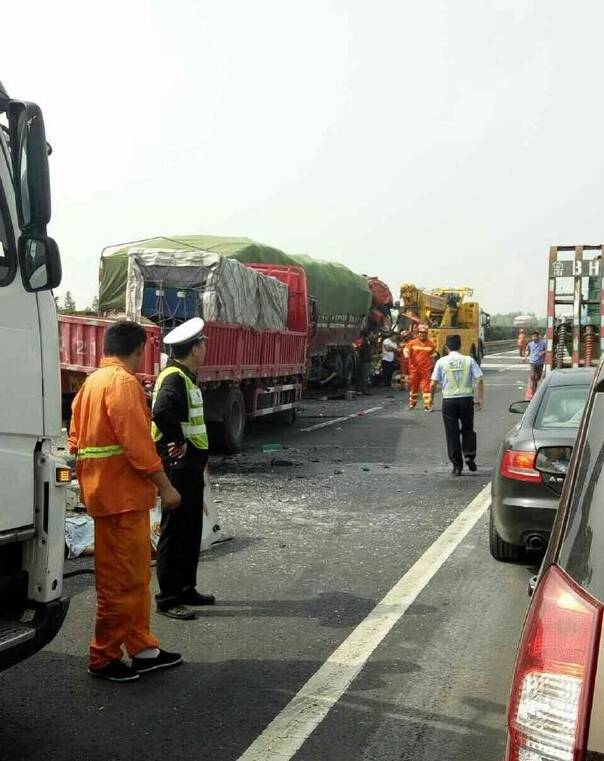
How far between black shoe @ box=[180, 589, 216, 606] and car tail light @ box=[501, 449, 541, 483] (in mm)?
2156

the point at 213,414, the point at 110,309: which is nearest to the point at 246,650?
the point at 213,414

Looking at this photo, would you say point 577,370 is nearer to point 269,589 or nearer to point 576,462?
point 269,589

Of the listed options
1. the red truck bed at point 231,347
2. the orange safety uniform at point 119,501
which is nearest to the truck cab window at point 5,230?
the orange safety uniform at point 119,501

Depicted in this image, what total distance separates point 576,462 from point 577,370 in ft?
20.0

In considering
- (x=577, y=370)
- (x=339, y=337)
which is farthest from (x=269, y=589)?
(x=339, y=337)

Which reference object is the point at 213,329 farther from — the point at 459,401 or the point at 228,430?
the point at 459,401

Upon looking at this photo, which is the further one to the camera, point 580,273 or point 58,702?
point 580,273

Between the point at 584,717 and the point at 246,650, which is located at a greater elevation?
the point at 584,717

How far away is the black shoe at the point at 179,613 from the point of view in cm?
592

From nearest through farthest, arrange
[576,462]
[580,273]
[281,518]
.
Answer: [576,462] → [281,518] → [580,273]

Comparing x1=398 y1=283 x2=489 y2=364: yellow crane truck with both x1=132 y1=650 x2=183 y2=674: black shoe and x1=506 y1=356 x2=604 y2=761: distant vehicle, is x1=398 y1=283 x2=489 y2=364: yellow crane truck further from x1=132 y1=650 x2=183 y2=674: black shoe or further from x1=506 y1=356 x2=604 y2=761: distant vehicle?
x1=506 y1=356 x2=604 y2=761: distant vehicle

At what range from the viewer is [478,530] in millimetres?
8672

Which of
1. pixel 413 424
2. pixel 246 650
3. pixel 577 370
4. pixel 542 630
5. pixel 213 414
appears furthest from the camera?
pixel 413 424

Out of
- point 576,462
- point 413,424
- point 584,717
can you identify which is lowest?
point 413,424
